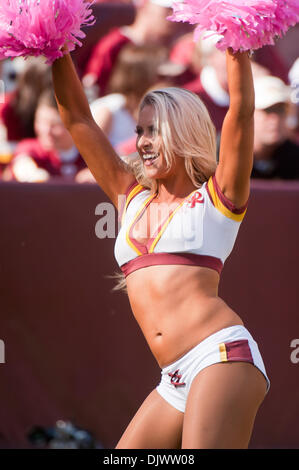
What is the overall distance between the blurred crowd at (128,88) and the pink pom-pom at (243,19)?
2.11 metres

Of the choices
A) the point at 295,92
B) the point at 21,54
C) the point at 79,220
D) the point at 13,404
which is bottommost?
the point at 13,404

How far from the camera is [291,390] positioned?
4.71 meters

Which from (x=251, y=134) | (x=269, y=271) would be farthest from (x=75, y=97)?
(x=269, y=271)

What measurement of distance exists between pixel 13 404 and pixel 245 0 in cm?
276

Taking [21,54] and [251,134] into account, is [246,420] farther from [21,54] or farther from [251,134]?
[21,54]

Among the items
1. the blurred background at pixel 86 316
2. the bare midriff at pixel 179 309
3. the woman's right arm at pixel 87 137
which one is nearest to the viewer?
the bare midriff at pixel 179 309

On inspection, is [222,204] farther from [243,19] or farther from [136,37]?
[136,37]

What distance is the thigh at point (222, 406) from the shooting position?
2.83 meters

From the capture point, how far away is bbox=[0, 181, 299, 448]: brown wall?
15.4 feet

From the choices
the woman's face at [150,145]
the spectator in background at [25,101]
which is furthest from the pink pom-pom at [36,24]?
the spectator in background at [25,101]

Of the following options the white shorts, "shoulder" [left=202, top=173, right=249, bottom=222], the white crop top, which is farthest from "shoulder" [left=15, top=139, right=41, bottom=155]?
the white shorts

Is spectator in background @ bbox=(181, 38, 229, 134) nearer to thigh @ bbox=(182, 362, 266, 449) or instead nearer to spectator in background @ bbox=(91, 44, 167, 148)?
spectator in background @ bbox=(91, 44, 167, 148)

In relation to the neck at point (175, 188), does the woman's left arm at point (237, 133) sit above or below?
above

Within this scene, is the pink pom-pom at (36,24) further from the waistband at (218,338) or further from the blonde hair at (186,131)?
the waistband at (218,338)
